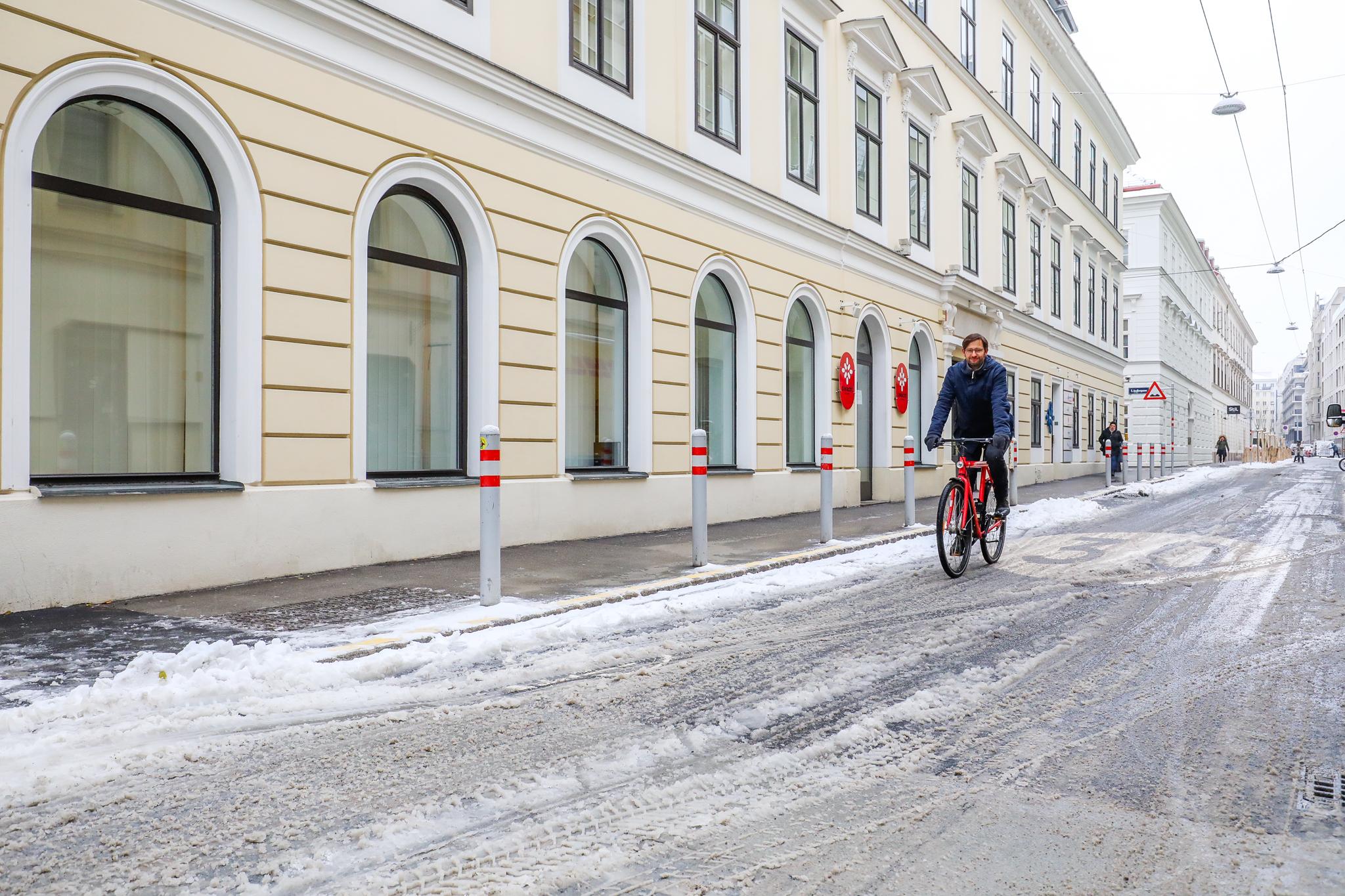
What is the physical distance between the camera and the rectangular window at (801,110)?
48.6 feet

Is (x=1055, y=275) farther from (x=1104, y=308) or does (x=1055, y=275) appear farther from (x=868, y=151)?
(x=868, y=151)

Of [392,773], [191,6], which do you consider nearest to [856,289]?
[191,6]

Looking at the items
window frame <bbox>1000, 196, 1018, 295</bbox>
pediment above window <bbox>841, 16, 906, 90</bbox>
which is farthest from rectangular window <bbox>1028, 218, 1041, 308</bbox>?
pediment above window <bbox>841, 16, 906, 90</bbox>

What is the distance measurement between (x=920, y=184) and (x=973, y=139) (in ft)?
10.5

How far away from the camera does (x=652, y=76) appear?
11.9m

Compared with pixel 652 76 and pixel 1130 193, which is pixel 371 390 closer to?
pixel 652 76

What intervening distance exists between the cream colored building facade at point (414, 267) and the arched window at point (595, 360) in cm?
5

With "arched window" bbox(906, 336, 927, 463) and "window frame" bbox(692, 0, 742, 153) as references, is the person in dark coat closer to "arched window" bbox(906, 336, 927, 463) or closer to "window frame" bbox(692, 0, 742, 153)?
"arched window" bbox(906, 336, 927, 463)

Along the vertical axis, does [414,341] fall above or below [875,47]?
below

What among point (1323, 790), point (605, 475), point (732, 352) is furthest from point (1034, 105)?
point (1323, 790)

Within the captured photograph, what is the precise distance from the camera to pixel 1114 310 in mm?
38469

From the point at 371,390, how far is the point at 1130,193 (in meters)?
48.9

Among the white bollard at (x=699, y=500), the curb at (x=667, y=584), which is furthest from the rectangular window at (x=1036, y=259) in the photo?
the white bollard at (x=699, y=500)

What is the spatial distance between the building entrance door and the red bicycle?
876 cm
